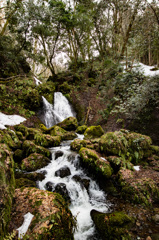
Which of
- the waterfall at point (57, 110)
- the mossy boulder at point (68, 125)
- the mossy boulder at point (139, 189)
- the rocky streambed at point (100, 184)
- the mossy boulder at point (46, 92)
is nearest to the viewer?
the rocky streambed at point (100, 184)

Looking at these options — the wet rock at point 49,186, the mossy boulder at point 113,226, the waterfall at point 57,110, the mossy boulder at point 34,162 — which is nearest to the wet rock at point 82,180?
the wet rock at point 49,186

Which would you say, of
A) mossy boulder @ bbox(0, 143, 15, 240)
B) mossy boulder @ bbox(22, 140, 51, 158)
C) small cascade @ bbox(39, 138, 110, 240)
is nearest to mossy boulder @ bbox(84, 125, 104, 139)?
small cascade @ bbox(39, 138, 110, 240)

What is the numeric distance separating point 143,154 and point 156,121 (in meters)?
3.01

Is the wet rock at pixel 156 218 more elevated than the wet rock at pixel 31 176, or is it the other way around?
the wet rock at pixel 31 176

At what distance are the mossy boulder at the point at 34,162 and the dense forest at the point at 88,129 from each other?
39 millimetres

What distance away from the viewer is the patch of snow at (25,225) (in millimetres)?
2149

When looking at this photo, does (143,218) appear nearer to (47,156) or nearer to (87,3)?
(47,156)

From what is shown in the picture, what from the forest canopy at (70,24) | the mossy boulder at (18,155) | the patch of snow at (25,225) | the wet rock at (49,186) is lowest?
the wet rock at (49,186)

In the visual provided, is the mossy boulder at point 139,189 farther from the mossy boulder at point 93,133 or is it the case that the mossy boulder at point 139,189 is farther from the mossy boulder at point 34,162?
the mossy boulder at point 93,133

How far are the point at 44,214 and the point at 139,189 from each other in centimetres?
340

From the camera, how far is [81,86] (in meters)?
16.6

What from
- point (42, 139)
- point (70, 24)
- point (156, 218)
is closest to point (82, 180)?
point (156, 218)

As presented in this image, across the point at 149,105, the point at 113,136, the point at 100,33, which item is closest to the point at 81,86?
the point at 100,33

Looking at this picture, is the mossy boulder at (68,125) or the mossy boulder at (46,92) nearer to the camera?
the mossy boulder at (68,125)
